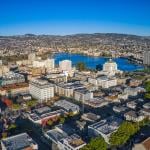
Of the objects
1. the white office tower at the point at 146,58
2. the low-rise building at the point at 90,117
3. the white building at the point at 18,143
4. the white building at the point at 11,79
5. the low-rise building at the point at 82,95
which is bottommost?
the white building at the point at 18,143

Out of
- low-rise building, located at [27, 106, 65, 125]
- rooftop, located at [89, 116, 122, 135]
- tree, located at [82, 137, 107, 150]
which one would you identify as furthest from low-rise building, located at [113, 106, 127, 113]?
tree, located at [82, 137, 107, 150]

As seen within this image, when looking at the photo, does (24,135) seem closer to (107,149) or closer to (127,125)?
(107,149)

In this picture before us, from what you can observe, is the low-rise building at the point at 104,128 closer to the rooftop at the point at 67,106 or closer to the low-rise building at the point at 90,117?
the low-rise building at the point at 90,117

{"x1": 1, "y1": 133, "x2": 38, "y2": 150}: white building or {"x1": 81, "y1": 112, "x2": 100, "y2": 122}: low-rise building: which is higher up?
{"x1": 81, "y1": 112, "x2": 100, "y2": 122}: low-rise building

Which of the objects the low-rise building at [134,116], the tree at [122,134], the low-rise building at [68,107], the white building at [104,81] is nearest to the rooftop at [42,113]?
the low-rise building at [68,107]

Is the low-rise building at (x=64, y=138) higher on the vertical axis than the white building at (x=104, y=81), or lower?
lower

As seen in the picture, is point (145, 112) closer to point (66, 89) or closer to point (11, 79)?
point (66, 89)

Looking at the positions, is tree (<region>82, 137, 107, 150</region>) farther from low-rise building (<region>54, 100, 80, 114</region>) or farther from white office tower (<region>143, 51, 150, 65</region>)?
white office tower (<region>143, 51, 150, 65</region>)

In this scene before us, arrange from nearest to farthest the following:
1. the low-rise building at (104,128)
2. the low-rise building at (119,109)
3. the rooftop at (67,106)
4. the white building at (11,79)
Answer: the low-rise building at (104,128)
the rooftop at (67,106)
the low-rise building at (119,109)
the white building at (11,79)

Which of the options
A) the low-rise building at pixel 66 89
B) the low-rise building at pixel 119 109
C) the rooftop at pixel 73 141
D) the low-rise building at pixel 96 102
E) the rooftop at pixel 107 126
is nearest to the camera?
the rooftop at pixel 73 141
